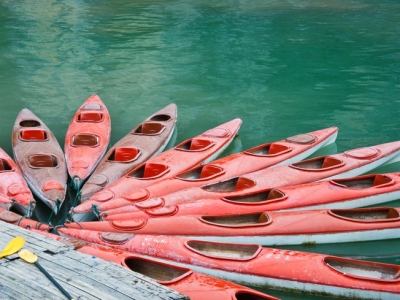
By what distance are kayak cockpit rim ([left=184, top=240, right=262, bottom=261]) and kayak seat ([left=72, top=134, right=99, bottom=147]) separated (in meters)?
2.48

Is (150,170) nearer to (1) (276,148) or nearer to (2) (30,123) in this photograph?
(1) (276,148)

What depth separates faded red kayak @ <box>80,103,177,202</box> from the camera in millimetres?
6191

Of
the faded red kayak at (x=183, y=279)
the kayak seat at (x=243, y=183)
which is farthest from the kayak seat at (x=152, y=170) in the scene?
Answer: the faded red kayak at (x=183, y=279)

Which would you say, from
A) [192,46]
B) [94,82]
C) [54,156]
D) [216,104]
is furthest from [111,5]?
[54,156]

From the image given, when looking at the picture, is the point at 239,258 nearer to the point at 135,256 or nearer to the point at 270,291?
the point at 270,291

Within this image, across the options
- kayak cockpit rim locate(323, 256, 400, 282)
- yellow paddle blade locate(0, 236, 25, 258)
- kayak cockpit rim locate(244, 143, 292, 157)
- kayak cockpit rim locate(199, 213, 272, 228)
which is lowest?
kayak cockpit rim locate(323, 256, 400, 282)

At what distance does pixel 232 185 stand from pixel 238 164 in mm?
425

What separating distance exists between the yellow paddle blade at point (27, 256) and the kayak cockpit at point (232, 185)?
89.0 inches

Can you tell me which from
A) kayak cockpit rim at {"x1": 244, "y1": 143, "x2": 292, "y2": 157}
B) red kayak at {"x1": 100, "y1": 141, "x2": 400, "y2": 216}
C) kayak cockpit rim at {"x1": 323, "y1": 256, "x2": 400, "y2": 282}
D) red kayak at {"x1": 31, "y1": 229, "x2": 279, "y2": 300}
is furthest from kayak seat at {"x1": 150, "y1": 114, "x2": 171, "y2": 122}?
kayak cockpit rim at {"x1": 323, "y1": 256, "x2": 400, "y2": 282}

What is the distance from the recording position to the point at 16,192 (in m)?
5.88

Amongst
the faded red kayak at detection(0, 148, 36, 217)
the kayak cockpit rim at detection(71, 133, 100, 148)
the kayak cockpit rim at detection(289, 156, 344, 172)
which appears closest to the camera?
the faded red kayak at detection(0, 148, 36, 217)

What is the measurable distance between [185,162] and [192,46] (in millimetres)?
6501

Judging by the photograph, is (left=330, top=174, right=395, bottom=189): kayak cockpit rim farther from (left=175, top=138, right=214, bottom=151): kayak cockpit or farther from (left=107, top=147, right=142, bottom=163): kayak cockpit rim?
(left=107, top=147, right=142, bottom=163): kayak cockpit rim

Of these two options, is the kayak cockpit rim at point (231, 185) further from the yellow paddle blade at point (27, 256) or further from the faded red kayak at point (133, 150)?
the yellow paddle blade at point (27, 256)
